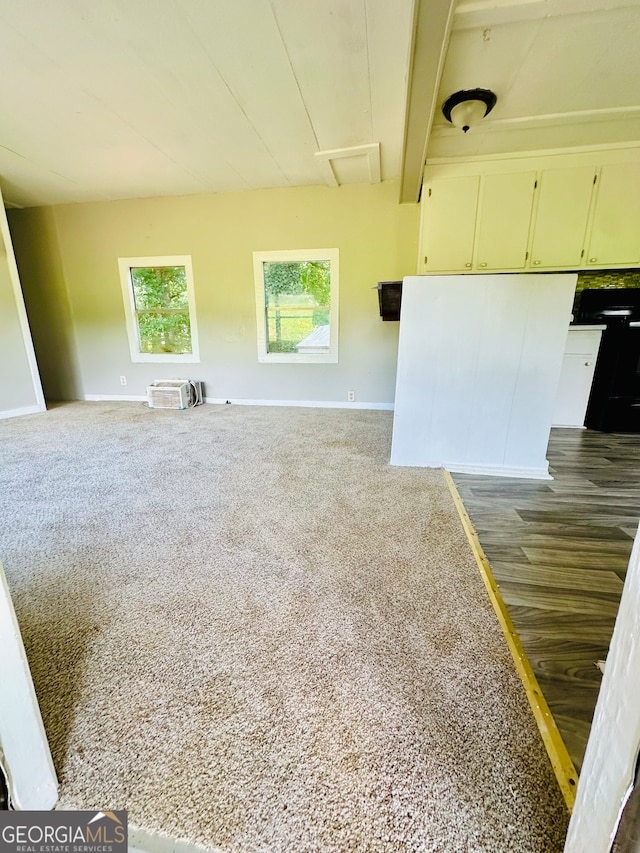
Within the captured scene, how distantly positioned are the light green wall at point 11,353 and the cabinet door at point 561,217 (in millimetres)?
5533

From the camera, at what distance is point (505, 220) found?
3.11 metres

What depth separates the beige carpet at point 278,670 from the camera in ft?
2.24

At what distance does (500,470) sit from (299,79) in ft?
9.53

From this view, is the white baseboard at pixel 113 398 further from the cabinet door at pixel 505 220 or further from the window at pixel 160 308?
the cabinet door at pixel 505 220

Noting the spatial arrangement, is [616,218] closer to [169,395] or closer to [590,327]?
[590,327]

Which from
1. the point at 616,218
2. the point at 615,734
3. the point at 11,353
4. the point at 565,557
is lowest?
the point at 565,557

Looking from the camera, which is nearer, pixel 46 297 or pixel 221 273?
pixel 221 273

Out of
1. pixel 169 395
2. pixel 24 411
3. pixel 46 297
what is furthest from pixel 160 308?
Result: pixel 24 411

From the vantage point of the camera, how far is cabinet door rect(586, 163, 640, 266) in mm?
2873

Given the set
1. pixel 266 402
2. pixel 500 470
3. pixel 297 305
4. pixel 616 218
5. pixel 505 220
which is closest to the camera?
pixel 500 470

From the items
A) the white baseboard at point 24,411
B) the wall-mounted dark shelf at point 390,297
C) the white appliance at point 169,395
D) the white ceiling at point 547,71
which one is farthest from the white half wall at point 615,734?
the white baseboard at point 24,411

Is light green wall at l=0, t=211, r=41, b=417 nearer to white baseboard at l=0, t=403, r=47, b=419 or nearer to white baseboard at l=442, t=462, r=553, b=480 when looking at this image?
white baseboard at l=0, t=403, r=47, b=419

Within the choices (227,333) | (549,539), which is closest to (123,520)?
(549,539)

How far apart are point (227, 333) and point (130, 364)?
1.57m
